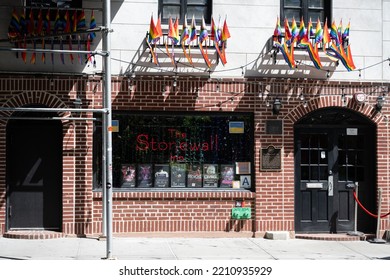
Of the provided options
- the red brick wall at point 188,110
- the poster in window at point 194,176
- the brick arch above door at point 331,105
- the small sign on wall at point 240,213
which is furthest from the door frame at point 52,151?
the brick arch above door at point 331,105

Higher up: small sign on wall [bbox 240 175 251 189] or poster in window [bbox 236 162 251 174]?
poster in window [bbox 236 162 251 174]

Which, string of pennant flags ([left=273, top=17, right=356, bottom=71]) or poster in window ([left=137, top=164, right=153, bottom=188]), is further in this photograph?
poster in window ([left=137, top=164, right=153, bottom=188])

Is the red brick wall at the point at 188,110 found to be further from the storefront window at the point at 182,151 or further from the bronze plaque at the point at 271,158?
the storefront window at the point at 182,151

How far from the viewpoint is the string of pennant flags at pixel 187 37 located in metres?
12.3

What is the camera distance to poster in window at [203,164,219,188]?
13133mm

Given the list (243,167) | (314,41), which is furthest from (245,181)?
(314,41)

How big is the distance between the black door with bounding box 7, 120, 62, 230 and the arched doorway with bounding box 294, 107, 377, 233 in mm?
4915

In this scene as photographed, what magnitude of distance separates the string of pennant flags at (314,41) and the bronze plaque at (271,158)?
1.74m

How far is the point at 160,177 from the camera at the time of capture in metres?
13.0

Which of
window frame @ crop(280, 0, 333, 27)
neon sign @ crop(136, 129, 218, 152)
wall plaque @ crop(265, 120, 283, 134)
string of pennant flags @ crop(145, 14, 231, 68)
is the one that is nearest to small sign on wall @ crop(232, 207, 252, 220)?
neon sign @ crop(136, 129, 218, 152)

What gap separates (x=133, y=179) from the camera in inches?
510

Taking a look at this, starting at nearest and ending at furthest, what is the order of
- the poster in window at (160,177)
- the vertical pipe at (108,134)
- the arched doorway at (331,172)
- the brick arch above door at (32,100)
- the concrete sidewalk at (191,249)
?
the vertical pipe at (108,134) → the concrete sidewalk at (191,249) → the brick arch above door at (32,100) → the poster in window at (160,177) → the arched doorway at (331,172)

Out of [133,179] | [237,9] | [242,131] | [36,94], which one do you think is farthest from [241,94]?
[36,94]

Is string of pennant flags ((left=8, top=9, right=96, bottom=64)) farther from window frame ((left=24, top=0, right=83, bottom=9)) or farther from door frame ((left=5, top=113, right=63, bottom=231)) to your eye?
door frame ((left=5, top=113, right=63, bottom=231))
